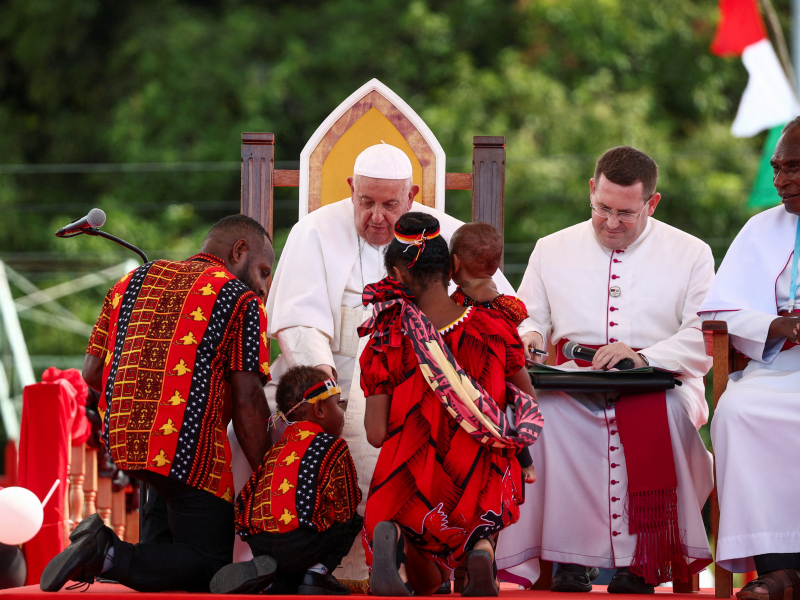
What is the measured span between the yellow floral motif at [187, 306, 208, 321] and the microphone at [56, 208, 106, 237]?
22.2 inches

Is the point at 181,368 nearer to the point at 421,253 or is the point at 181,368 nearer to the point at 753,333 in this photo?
the point at 421,253

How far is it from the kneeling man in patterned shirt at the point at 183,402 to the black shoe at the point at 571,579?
125 centimetres

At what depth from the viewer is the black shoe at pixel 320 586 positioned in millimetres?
3688

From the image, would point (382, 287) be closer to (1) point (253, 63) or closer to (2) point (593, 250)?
A: (2) point (593, 250)

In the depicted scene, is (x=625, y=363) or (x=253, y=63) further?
(x=253, y=63)

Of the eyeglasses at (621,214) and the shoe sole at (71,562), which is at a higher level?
the eyeglasses at (621,214)

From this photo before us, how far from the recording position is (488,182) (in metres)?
→ 5.36

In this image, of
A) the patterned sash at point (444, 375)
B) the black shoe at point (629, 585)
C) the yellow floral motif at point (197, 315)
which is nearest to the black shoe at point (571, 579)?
the black shoe at point (629, 585)

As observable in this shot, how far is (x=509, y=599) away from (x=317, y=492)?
738mm

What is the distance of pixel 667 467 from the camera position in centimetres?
416

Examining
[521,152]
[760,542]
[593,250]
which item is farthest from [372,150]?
[521,152]

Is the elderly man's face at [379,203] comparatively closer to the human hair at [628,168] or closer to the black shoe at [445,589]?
the human hair at [628,168]

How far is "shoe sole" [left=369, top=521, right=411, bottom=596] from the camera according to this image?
3.38 metres

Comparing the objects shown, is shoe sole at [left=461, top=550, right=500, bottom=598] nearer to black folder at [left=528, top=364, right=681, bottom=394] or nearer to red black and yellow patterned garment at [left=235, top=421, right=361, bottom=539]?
red black and yellow patterned garment at [left=235, top=421, right=361, bottom=539]
